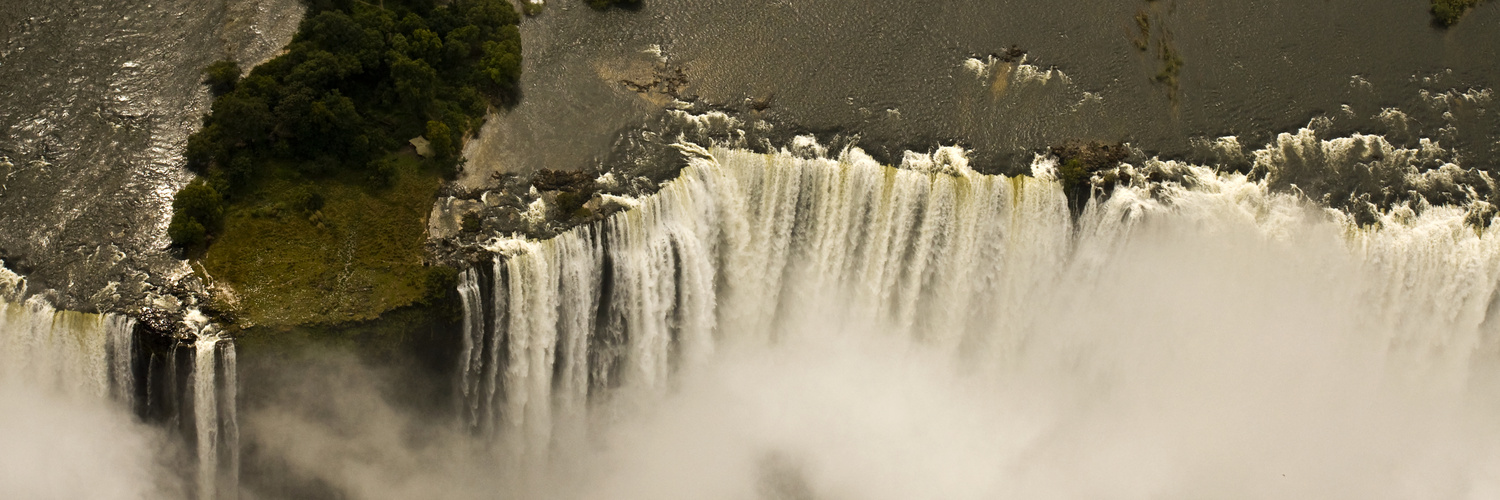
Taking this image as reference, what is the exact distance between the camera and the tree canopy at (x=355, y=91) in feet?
84.6

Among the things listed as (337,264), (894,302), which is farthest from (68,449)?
(894,302)

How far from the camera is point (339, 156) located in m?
26.1

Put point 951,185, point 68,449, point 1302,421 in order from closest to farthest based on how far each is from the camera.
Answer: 1. point 68,449
2. point 951,185
3. point 1302,421

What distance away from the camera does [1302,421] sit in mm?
28578

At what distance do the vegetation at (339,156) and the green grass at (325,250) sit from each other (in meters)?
0.03

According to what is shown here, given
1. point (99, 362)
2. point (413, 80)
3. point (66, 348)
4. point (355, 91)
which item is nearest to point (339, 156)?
point (355, 91)

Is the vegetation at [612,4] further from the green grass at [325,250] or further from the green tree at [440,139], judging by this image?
the green grass at [325,250]

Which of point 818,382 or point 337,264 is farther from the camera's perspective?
point 818,382

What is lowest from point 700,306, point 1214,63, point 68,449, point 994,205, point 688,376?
point 68,449

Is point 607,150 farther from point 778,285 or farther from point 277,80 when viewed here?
point 277,80

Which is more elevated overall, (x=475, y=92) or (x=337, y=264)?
(x=475, y=92)

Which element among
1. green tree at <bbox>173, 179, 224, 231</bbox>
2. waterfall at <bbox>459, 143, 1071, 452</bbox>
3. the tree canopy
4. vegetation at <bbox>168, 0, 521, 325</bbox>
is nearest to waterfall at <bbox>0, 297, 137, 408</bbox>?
vegetation at <bbox>168, 0, 521, 325</bbox>

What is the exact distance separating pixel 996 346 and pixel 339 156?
15561 millimetres

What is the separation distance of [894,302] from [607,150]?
752 centimetres
